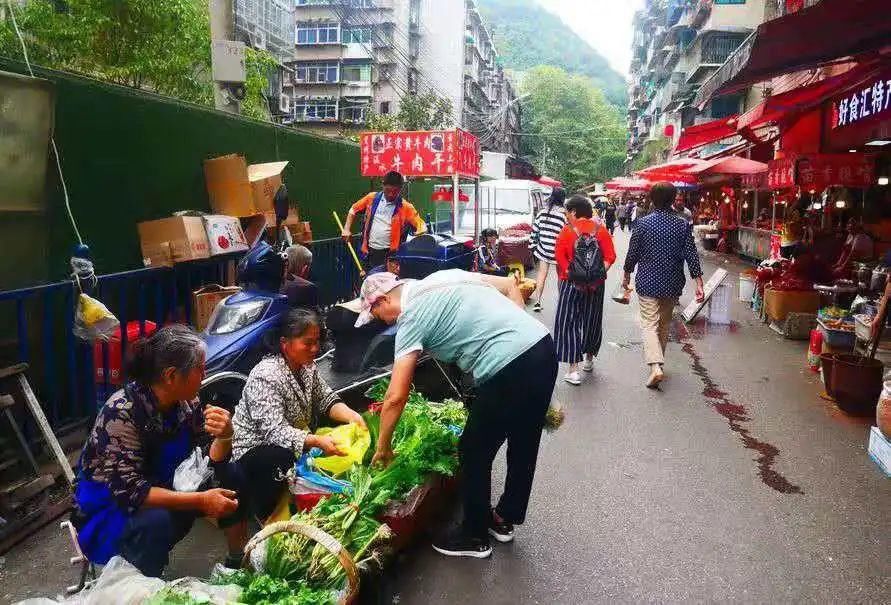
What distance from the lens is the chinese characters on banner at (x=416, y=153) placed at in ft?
34.9

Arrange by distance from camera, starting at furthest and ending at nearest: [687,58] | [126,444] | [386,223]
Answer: [687,58] → [386,223] → [126,444]

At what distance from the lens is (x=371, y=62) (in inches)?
2165

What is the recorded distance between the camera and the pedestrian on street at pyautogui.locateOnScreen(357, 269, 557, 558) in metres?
3.16

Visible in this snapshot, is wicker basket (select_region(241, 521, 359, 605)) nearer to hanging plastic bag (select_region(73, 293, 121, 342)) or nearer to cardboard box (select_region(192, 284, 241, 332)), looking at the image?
hanging plastic bag (select_region(73, 293, 121, 342))

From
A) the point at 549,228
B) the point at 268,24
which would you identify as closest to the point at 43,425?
the point at 549,228

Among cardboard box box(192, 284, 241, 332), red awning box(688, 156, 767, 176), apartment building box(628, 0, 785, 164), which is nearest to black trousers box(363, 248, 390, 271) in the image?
cardboard box box(192, 284, 241, 332)

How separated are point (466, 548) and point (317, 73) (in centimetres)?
5724

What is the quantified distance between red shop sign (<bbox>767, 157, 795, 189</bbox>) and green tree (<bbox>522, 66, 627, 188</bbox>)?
57.7 metres

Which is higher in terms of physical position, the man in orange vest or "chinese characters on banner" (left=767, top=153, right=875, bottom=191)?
"chinese characters on banner" (left=767, top=153, right=875, bottom=191)

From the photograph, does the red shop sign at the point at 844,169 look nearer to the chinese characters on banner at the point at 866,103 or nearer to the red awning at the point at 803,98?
the red awning at the point at 803,98

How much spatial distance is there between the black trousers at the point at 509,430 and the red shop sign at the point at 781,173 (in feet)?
38.4

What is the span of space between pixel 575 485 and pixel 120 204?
15.0 feet

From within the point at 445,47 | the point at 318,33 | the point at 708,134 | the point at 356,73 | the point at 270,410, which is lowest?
the point at 270,410

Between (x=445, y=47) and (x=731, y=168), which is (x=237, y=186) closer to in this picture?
(x=731, y=168)
